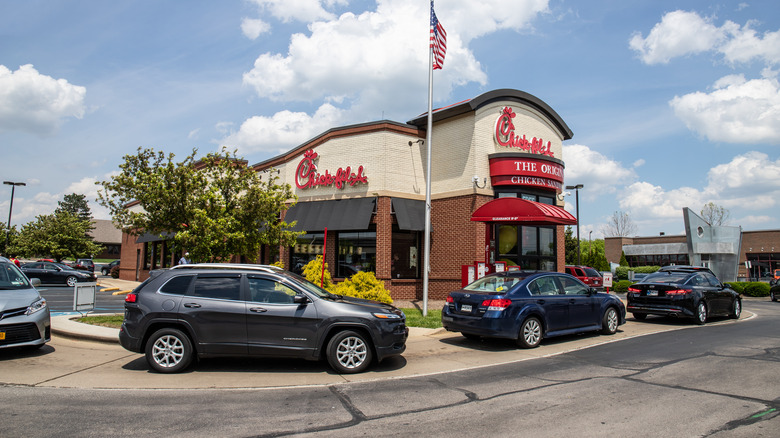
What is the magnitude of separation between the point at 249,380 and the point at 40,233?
43.8 m

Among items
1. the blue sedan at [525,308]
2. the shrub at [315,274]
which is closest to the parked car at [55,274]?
the shrub at [315,274]

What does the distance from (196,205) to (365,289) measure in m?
4.83

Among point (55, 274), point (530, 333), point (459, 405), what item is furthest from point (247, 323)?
point (55, 274)

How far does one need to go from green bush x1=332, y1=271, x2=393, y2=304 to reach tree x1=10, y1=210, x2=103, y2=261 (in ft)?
127

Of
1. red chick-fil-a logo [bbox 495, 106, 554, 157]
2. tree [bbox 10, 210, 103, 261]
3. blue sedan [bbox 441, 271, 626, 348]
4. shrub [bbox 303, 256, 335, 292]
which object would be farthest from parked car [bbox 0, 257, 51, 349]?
tree [bbox 10, 210, 103, 261]

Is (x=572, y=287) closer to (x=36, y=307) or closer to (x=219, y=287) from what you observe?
(x=219, y=287)

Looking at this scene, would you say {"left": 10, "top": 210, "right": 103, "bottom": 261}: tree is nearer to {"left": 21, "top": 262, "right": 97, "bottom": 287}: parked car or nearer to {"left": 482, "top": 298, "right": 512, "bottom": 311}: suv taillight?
{"left": 21, "top": 262, "right": 97, "bottom": 287}: parked car

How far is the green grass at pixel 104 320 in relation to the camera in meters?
11.3

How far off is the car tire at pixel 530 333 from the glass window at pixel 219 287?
5.38 metres

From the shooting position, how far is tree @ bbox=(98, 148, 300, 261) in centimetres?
1159

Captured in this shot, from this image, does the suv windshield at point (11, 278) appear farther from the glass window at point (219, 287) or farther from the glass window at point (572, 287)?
the glass window at point (572, 287)

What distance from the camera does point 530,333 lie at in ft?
31.5

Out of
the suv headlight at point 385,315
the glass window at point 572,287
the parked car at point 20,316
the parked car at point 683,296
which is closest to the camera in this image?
the suv headlight at point 385,315

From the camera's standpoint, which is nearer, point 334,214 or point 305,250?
point 334,214
